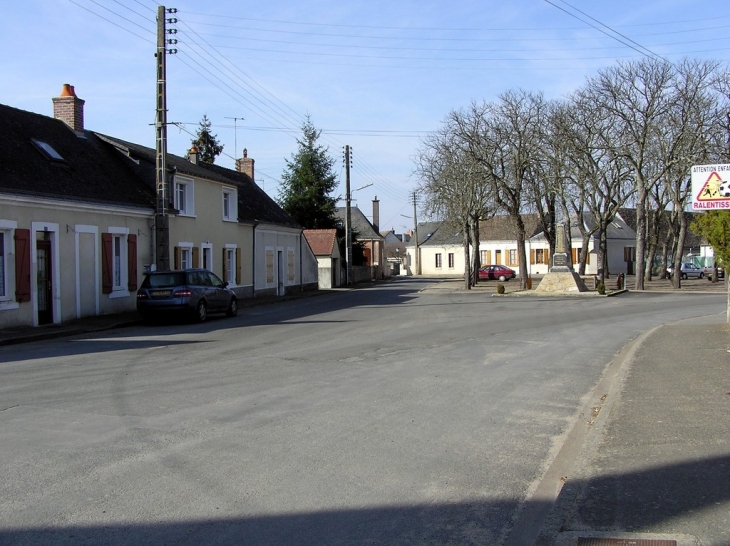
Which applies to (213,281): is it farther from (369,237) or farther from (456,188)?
(369,237)

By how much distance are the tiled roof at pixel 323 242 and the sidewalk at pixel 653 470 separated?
38.7 meters

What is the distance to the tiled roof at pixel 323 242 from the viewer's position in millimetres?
48562

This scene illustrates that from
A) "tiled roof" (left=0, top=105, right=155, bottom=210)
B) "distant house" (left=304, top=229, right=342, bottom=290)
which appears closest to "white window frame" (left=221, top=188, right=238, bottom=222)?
"tiled roof" (left=0, top=105, right=155, bottom=210)

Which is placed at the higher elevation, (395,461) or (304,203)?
(304,203)

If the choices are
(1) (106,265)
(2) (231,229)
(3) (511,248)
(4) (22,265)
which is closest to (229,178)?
(2) (231,229)

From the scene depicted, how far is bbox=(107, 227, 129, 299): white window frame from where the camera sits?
924 inches

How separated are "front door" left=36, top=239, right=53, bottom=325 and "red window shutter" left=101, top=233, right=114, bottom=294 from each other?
8.16 ft

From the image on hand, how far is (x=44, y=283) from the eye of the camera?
20156 mm

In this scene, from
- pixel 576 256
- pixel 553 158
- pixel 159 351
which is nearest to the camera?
pixel 159 351

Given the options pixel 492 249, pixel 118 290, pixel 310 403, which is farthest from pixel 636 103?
pixel 492 249

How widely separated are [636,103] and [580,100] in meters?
2.90

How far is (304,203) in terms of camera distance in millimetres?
57344

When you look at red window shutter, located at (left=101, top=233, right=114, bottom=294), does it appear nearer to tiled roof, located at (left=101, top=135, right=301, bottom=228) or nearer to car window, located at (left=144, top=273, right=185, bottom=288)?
car window, located at (left=144, top=273, right=185, bottom=288)

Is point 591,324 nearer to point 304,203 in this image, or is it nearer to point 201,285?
point 201,285
